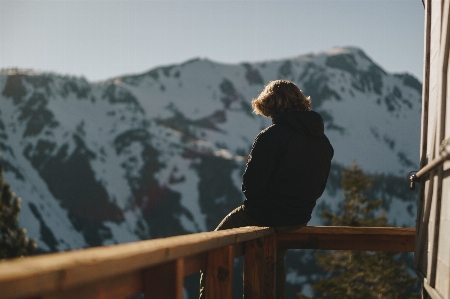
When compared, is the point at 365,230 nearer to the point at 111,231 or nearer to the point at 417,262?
the point at 417,262

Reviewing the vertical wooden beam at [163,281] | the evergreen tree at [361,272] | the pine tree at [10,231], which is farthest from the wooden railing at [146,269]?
the pine tree at [10,231]

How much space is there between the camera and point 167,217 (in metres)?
113

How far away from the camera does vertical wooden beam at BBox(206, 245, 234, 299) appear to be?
10.2 ft

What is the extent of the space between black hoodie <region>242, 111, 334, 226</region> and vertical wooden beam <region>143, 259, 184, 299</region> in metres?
2.28

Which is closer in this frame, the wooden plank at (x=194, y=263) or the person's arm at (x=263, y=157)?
the wooden plank at (x=194, y=263)

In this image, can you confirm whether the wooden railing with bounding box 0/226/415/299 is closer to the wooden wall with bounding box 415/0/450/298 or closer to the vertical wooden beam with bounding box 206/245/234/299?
the vertical wooden beam with bounding box 206/245/234/299

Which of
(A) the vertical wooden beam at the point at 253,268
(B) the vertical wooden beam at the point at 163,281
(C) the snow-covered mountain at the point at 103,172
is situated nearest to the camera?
(B) the vertical wooden beam at the point at 163,281

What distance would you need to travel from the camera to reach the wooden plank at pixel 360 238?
4.98 metres

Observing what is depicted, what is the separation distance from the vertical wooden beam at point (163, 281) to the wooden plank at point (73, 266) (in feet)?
0.30

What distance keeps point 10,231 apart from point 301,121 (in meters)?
18.6

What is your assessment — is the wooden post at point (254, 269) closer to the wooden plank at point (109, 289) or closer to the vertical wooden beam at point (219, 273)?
the vertical wooden beam at point (219, 273)

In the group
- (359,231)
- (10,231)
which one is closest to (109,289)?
(359,231)

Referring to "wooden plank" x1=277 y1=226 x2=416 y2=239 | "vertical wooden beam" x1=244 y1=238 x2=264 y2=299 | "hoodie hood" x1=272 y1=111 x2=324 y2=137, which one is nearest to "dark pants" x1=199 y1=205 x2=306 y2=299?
"wooden plank" x1=277 y1=226 x2=416 y2=239

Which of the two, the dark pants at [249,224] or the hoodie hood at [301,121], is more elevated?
the hoodie hood at [301,121]
